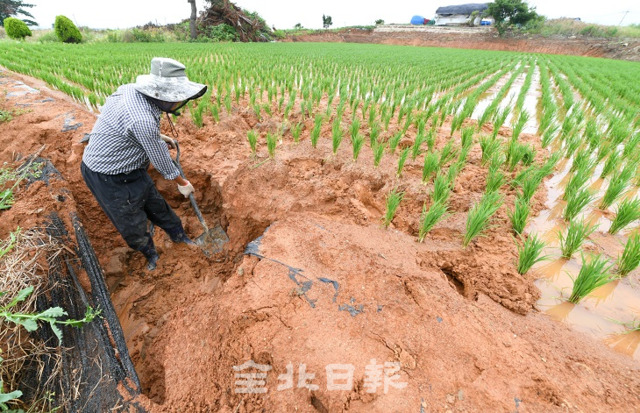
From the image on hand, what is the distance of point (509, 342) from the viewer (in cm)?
129

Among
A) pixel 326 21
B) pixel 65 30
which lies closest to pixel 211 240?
pixel 65 30

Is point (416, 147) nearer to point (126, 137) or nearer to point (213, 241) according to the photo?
point (213, 241)

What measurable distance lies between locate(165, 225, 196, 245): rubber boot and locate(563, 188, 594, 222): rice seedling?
3293 mm

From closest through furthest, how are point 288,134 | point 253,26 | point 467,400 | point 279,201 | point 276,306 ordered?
point 467,400
point 276,306
point 279,201
point 288,134
point 253,26

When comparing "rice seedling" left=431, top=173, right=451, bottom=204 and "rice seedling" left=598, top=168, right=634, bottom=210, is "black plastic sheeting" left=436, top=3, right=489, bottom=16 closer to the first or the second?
"rice seedling" left=598, top=168, right=634, bottom=210

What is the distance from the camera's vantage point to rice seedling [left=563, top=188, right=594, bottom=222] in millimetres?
2031

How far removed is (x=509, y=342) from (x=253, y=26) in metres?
24.1

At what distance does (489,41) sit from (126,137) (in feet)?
104

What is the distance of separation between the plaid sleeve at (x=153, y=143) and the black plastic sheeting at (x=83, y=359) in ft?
2.66

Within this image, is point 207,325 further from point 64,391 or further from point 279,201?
point 279,201

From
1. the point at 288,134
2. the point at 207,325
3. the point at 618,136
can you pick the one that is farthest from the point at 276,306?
the point at 618,136

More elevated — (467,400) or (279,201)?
(279,201)

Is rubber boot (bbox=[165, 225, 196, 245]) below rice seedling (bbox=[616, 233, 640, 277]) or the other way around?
below

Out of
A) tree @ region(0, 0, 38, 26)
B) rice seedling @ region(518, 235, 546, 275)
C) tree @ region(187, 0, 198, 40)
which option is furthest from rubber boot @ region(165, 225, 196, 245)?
tree @ region(0, 0, 38, 26)
